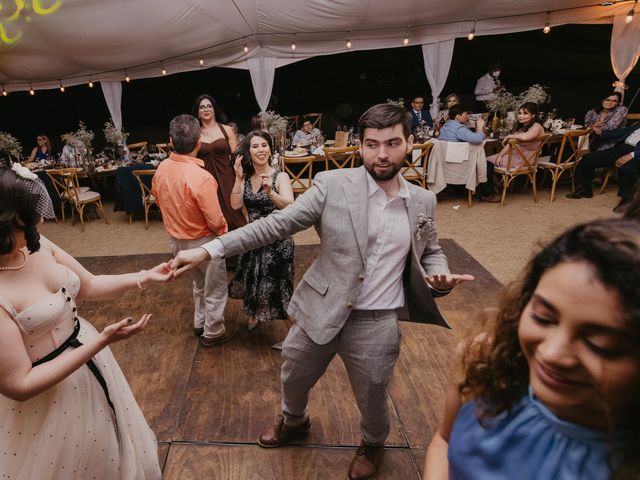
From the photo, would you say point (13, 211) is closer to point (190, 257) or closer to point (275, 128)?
point (190, 257)

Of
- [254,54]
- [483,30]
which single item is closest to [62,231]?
[254,54]

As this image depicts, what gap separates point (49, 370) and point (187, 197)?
163 centimetres

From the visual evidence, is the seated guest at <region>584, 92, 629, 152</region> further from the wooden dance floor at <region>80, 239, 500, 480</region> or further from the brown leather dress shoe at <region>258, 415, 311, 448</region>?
the brown leather dress shoe at <region>258, 415, 311, 448</region>

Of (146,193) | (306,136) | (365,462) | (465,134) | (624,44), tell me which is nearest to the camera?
(365,462)

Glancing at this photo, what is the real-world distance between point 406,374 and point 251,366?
42.7 inches

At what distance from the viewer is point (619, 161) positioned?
5.81 meters

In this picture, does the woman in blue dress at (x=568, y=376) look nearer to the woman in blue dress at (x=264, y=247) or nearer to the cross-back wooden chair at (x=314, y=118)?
the woman in blue dress at (x=264, y=247)

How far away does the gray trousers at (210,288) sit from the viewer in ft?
9.45

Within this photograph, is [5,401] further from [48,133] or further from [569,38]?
[569,38]

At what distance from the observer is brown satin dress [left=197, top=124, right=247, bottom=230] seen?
4.26m

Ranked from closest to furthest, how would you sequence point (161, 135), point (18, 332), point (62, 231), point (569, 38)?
point (18, 332) < point (62, 231) < point (569, 38) < point (161, 135)

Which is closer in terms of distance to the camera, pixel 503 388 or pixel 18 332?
pixel 503 388

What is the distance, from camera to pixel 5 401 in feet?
4.12

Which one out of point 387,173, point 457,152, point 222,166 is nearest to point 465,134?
point 457,152
